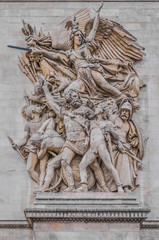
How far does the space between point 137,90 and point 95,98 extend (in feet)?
3.56

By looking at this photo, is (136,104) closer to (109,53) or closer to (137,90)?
(137,90)

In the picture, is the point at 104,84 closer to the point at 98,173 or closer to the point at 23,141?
the point at 98,173

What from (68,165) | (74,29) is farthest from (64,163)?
(74,29)

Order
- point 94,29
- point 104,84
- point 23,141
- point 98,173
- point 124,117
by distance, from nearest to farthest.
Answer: point 98,173 → point 23,141 → point 124,117 → point 104,84 → point 94,29

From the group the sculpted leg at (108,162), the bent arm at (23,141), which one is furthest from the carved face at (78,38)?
the sculpted leg at (108,162)

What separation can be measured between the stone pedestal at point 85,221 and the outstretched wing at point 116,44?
4.23 meters

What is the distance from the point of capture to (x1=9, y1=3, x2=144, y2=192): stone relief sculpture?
1441cm

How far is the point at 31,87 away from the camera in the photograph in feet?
51.3

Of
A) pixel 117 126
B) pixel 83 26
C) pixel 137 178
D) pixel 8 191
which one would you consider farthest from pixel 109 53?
pixel 8 191

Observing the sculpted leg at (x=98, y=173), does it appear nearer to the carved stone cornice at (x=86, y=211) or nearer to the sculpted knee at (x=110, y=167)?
the sculpted knee at (x=110, y=167)

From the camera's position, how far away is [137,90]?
609 inches

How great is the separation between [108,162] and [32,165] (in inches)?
72.3

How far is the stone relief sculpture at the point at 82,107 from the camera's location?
14.4 m

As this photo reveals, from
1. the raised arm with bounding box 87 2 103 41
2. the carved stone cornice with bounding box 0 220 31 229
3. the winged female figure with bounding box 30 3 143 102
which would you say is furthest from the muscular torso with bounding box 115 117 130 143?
the carved stone cornice with bounding box 0 220 31 229
